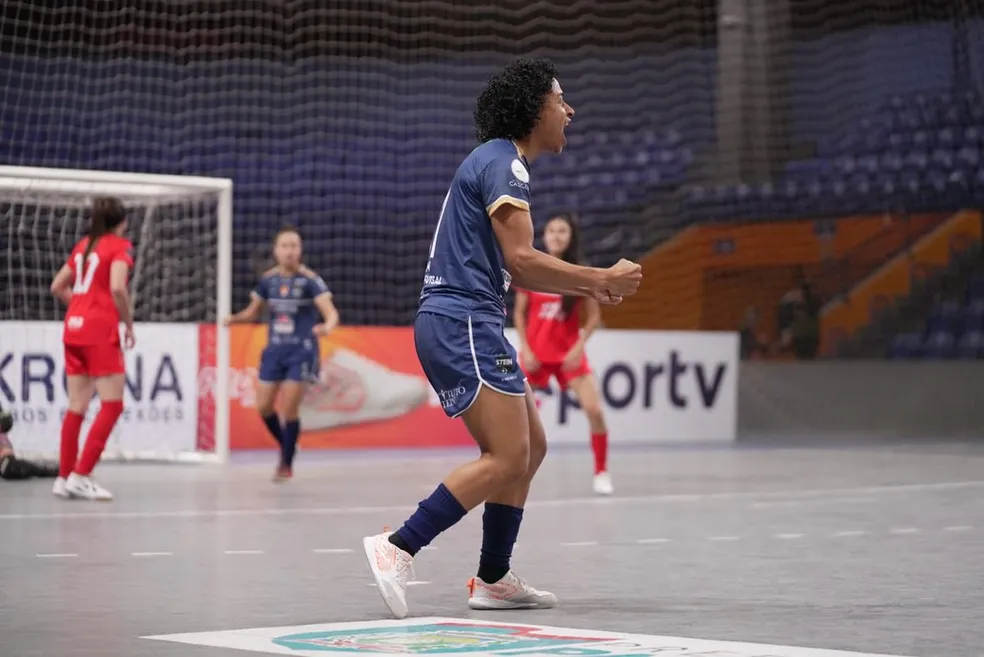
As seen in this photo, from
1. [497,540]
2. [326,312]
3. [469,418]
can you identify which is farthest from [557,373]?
[469,418]

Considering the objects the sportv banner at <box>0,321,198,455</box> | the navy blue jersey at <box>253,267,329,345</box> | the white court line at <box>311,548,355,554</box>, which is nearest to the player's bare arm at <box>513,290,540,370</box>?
the navy blue jersey at <box>253,267,329,345</box>

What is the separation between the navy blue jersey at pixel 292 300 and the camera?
12742 mm

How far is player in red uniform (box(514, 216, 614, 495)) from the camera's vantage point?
11633 mm

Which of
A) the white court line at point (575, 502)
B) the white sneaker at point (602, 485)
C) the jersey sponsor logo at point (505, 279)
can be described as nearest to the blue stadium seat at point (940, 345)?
the white court line at point (575, 502)

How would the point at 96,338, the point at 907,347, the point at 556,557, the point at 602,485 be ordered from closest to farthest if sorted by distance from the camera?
1. the point at 556,557
2. the point at 96,338
3. the point at 602,485
4. the point at 907,347

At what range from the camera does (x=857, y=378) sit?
19812mm

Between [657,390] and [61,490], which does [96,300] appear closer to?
[61,490]

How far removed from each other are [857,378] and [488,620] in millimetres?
14998

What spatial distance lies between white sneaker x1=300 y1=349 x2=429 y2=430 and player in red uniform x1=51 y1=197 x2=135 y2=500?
531cm

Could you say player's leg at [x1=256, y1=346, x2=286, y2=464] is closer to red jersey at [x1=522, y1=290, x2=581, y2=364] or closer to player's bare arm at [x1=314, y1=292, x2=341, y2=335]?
player's bare arm at [x1=314, y1=292, x2=341, y2=335]

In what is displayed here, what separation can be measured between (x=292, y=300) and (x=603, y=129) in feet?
44.0

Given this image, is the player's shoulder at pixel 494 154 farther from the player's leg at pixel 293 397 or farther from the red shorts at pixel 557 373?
the player's leg at pixel 293 397

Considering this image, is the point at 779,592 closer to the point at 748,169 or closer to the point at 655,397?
the point at 655,397

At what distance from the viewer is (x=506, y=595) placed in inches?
228
